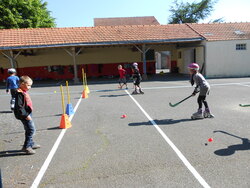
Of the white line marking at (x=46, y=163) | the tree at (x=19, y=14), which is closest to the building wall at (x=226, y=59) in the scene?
the white line marking at (x=46, y=163)

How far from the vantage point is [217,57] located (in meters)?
19.0

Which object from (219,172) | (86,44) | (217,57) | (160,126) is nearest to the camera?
(219,172)

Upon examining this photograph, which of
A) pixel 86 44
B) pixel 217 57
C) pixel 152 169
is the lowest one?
pixel 152 169

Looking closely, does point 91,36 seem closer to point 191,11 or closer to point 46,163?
point 46,163

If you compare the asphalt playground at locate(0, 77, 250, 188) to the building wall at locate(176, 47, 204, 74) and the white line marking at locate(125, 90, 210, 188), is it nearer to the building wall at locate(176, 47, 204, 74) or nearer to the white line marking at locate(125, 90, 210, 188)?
the white line marking at locate(125, 90, 210, 188)

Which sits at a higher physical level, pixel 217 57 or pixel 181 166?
pixel 217 57

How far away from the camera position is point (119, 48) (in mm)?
22906

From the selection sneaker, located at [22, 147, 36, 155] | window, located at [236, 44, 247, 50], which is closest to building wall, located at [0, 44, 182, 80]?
window, located at [236, 44, 247, 50]

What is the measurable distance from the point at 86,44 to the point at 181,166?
15411 millimetres

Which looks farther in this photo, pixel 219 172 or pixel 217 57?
pixel 217 57

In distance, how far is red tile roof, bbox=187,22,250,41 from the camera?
19.3 m

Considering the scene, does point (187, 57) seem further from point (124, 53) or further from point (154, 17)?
point (154, 17)

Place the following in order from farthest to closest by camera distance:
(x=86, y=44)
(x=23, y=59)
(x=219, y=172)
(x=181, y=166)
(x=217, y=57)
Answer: (x=23, y=59) < (x=217, y=57) < (x=86, y=44) < (x=181, y=166) < (x=219, y=172)

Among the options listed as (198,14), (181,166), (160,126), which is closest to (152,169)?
(181,166)
